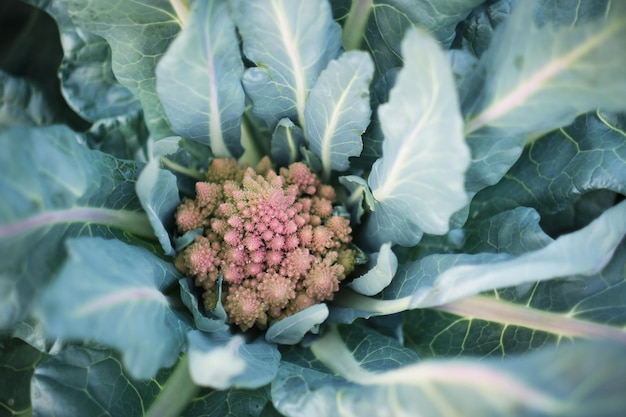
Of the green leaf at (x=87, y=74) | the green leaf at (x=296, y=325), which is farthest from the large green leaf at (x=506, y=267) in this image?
the green leaf at (x=87, y=74)

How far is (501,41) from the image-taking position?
2.68 feet

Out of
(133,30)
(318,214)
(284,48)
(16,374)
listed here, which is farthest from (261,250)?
(16,374)

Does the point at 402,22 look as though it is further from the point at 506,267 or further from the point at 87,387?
the point at 87,387

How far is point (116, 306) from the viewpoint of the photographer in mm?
776

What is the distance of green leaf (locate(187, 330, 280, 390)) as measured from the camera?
2.56 ft

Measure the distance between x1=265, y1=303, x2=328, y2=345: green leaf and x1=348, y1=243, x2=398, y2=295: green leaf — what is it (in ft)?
0.37

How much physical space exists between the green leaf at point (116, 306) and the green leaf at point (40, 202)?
89mm

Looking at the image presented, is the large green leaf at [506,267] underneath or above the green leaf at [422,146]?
underneath

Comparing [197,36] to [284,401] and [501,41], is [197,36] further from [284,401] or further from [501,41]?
[284,401]

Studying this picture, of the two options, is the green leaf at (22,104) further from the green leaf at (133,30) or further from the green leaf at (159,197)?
the green leaf at (159,197)

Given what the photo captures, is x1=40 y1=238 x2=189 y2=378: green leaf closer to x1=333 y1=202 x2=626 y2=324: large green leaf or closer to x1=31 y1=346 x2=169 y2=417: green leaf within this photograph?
x1=31 y1=346 x2=169 y2=417: green leaf

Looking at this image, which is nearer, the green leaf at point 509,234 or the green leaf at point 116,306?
the green leaf at point 116,306

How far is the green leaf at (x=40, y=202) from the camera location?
31.0 inches

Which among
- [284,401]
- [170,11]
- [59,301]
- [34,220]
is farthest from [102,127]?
[284,401]
